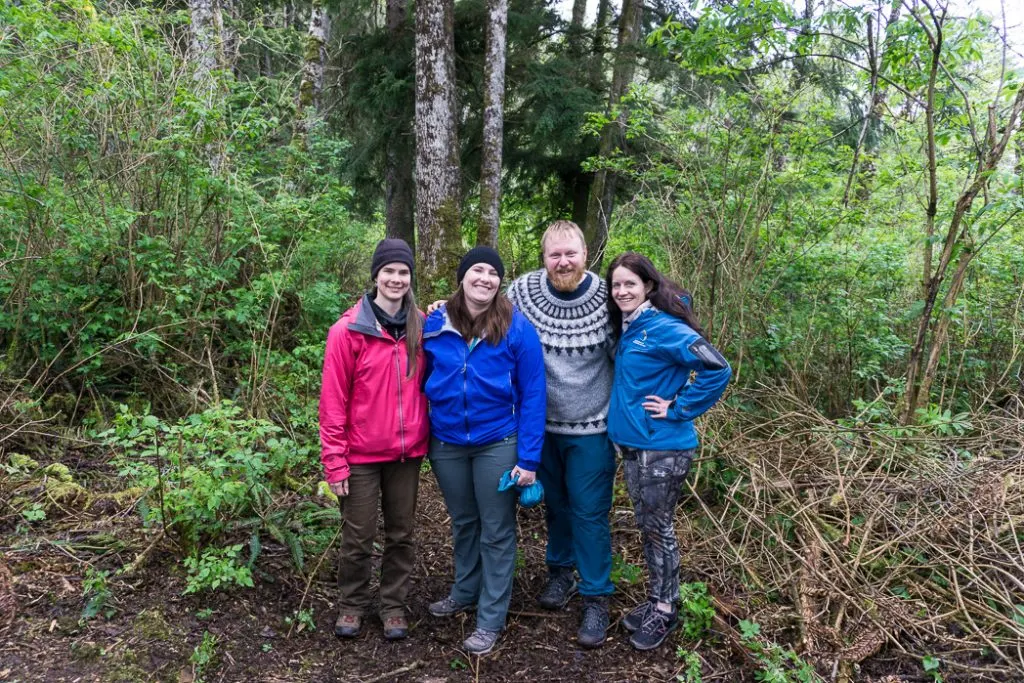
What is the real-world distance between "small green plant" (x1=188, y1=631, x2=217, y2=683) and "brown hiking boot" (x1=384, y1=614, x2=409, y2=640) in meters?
0.81

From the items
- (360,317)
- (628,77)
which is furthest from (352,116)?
(360,317)

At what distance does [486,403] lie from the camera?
3.08 meters

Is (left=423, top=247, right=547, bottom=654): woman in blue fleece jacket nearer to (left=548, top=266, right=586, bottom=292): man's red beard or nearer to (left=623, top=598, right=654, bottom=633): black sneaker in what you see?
(left=548, top=266, right=586, bottom=292): man's red beard

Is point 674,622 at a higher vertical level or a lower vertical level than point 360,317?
lower

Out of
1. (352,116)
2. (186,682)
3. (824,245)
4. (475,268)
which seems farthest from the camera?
(352,116)

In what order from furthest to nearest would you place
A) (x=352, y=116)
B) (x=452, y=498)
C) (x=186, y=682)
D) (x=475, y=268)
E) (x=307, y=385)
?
(x=352, y=116), (x=307, y=385), (x=452, y=498), (x=475, y=268), (x=186, y=682)

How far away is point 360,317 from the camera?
304cm

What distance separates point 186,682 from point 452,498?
1405 mm

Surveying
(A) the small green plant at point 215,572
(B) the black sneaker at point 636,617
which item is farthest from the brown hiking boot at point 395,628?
(B) the black sneaker at point 636,617

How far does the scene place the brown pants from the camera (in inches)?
126

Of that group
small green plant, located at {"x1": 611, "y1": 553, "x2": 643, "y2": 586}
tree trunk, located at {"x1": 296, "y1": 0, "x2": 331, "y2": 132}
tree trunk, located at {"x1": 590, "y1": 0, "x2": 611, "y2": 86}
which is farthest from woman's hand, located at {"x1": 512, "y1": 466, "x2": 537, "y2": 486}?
tree trunk, located at {"x1": 590, "y1": 0, "x2": 611, "y2": 86}

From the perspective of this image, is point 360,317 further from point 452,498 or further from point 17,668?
point 17,668

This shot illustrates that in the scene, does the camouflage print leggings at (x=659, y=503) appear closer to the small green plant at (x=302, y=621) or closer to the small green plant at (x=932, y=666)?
the small green plant at (x=932, y=666)

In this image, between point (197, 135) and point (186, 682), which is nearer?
point (186, 682)
